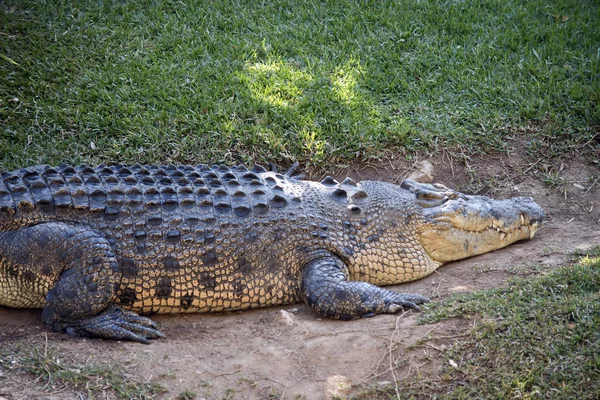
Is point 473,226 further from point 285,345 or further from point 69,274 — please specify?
point 69,274

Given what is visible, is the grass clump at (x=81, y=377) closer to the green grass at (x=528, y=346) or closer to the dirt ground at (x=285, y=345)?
the dirt ground at (x=285, y=345)

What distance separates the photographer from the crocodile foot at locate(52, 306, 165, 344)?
14.2 feet

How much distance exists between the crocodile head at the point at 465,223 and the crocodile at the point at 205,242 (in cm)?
1

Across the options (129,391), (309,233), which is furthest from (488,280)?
(129,391)

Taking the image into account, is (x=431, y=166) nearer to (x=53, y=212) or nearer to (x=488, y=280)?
(x=488, y=280)

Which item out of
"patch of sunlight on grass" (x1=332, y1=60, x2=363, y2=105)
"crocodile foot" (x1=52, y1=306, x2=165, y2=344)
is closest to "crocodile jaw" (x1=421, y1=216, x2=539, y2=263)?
"patch of sunlight on grass" (x1=332, y1=60, x2=363, y2=105)

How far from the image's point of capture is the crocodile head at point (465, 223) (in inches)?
206

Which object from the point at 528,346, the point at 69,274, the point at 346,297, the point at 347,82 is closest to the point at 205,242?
the point at 69,274

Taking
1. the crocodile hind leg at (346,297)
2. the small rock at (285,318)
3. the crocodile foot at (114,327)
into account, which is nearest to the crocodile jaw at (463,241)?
the crocodile hind leg at (346,297)

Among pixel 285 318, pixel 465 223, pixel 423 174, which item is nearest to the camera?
pixel 285 318

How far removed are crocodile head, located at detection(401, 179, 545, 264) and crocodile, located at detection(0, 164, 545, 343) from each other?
0.03 feet

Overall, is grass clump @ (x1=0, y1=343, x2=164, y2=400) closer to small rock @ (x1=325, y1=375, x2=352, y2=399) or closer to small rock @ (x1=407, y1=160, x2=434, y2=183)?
small rock @ (x1=325, y1=375, x2=352, y2=399)

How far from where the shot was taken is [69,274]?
4.35 metres

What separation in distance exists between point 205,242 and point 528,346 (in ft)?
7.01
